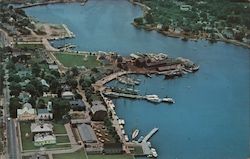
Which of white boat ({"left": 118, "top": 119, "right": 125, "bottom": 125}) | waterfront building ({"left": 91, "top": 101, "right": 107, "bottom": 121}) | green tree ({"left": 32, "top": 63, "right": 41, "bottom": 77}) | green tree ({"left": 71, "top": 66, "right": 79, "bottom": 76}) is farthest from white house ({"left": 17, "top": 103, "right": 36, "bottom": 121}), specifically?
green tree ({"left": 71, "top": 66, "right": 79, "bottom": 76})

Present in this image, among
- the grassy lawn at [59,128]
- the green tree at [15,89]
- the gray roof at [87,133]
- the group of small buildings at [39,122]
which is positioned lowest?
the grassy lawn at [59,128]

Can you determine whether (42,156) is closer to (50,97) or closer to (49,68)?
(50,97)

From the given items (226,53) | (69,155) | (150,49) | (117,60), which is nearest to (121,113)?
(69,155)

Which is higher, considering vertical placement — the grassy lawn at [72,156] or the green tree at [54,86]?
the green tree at [54,86]

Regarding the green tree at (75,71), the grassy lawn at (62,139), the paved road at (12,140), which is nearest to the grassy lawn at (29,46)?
the green tree at (75,71)

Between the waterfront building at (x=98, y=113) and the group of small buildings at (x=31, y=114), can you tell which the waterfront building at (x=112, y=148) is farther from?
the group of small buildings at (x=31, y=114)

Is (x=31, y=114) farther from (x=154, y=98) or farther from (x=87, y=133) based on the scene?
(x=154, y=98)
